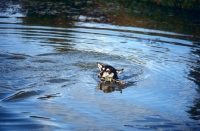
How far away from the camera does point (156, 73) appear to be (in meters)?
12.6

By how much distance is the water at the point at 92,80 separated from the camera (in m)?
8.36

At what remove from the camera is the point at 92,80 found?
1141cm

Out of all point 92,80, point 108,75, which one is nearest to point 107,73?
point 108,75

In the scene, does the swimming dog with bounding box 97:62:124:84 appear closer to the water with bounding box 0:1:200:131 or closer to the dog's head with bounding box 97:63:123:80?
the dog's head with bounding box 97:63:123:80

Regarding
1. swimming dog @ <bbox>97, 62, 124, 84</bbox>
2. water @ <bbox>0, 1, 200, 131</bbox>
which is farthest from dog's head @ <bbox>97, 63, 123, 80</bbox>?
water @ <bbox>0, 1, 200, 131</bbox>

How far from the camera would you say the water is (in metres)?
8.36

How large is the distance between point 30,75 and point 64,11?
51.5 ft

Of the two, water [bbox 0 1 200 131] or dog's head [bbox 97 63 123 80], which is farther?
dog's head [bbox 97 63 123 80]

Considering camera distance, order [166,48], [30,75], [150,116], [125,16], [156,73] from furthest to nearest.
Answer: [125,16], [166,48], [156,73], [30,75], [150,116]

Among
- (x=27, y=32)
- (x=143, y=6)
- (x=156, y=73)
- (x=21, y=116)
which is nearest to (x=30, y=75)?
(x=21, y=116)

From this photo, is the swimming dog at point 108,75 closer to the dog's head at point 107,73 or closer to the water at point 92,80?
the dog's head at point 107,73

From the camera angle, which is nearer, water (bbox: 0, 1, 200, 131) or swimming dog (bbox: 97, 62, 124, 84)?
water (bbox: 0, 1, 200, 131)

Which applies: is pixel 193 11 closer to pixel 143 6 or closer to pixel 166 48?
pixel 143 6

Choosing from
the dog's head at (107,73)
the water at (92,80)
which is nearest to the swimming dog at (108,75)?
the dog's head at (107,73)
